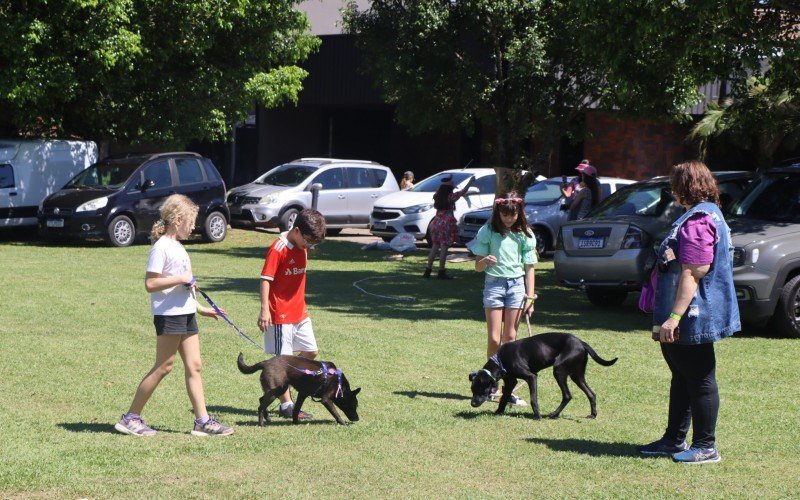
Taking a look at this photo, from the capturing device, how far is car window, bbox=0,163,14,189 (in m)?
23.2

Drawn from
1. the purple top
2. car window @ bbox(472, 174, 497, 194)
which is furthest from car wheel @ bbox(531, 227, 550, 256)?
the purple top

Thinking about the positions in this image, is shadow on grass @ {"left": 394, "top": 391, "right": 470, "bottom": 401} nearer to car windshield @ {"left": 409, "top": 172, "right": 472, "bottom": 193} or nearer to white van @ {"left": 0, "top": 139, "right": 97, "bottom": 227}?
car windshield @ {"left": 409, "top": 172, "right": 472, "bottom": 193}

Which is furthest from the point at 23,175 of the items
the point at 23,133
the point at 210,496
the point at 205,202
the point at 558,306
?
the point at 210,496

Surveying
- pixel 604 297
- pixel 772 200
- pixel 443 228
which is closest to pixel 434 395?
pixel 772 200

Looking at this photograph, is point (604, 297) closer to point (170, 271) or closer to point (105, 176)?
point (170, 271)

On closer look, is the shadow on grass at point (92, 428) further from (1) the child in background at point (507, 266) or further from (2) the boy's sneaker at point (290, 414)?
(1) the child in background at point (507, 266)

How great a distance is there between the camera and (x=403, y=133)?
37.6m

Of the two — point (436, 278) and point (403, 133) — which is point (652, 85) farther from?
point (403, 133)

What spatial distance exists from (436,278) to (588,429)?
10.4 metres

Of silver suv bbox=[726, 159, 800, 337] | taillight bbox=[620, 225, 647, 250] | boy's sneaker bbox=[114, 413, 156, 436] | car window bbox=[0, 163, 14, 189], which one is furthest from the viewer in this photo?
car window bbox=[0, 163, 14, 189]

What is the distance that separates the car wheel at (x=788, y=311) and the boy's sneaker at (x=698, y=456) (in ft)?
19.7

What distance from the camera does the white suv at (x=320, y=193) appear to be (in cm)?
2617

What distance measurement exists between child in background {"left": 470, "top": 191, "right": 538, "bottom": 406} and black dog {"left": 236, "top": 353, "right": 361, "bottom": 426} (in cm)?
154

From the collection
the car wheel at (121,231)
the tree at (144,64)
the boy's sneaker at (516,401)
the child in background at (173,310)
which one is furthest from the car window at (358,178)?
the child in background at (173,310)
